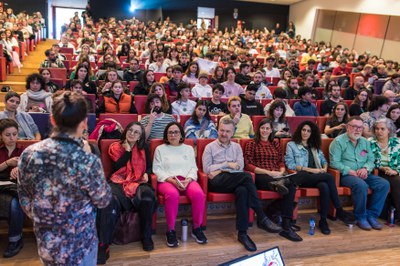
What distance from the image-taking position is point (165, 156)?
276 centimetres

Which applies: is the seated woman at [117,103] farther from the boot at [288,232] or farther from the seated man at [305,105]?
the boot at [288,232]

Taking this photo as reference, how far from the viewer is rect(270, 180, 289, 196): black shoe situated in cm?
270

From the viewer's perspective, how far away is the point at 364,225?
2936 millimetres

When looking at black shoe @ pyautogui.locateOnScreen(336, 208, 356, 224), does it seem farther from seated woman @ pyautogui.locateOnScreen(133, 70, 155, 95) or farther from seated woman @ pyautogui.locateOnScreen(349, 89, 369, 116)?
seated woman @ pyautogui.locateOnScreen(133, 70, 155, 95)

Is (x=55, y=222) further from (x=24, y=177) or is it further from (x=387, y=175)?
(x=387, y=175)

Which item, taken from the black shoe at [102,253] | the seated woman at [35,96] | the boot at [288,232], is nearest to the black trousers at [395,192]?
the boot at [288,232]

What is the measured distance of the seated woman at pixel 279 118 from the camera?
11.9 ft

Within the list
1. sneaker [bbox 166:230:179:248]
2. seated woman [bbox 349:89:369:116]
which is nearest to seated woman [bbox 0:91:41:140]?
sneaker [bbox 166:230:179:248]

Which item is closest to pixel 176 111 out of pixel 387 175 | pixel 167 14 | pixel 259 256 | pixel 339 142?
pixel 339 142

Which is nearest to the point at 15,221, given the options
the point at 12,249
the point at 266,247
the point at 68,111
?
the point at 12,249

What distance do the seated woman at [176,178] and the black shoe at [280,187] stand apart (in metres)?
0.53

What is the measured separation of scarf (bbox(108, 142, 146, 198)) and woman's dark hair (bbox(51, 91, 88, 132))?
4.33ft

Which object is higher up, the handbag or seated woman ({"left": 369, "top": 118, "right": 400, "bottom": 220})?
seated woman ({"left": 369, "top": 118, "right": 400, "bottom": 220})

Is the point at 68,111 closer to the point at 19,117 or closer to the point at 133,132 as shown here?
the point at 133,132
